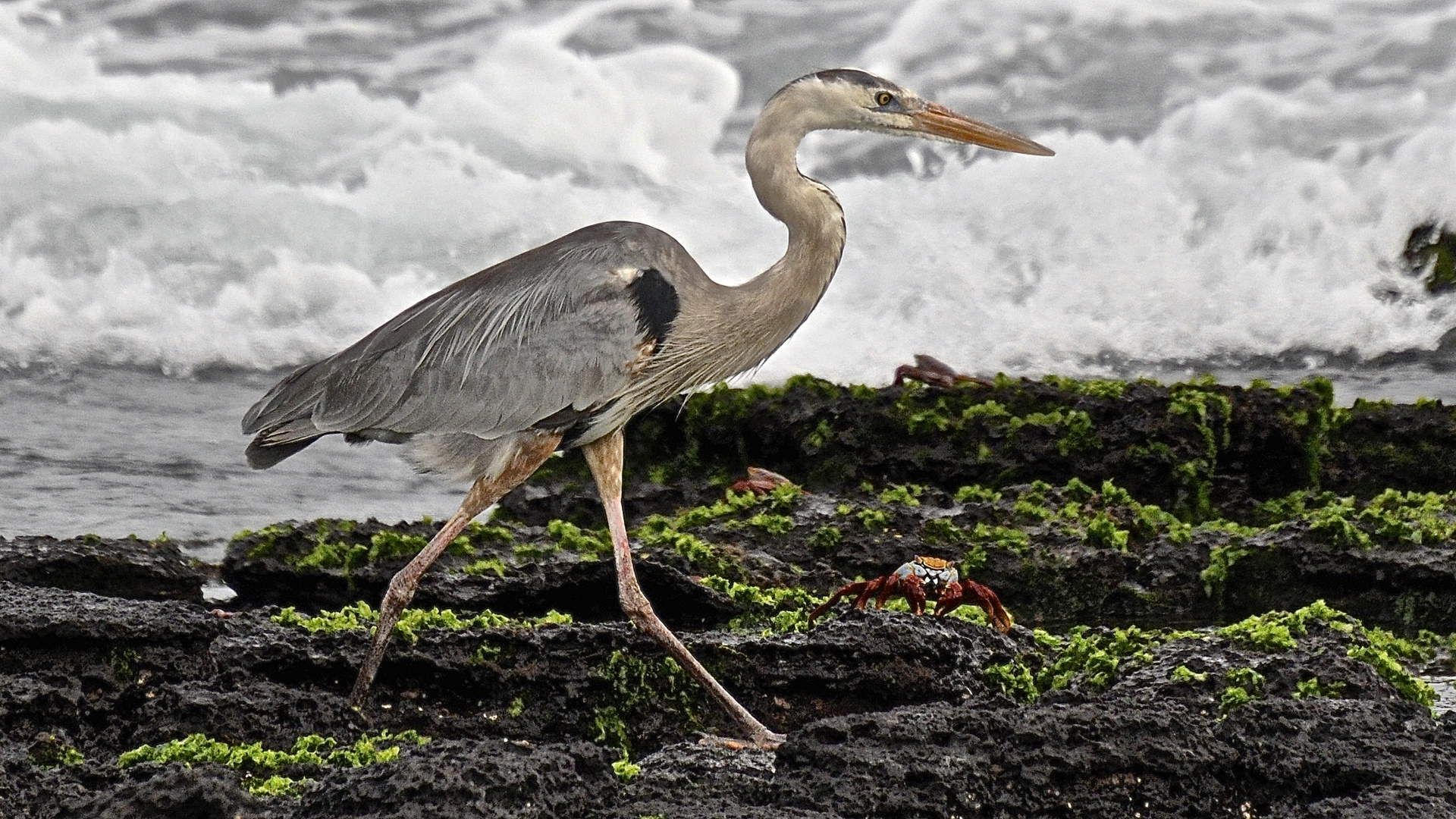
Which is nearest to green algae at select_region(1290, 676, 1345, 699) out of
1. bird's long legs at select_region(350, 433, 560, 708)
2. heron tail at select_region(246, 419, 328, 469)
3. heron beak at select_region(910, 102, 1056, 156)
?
heron beak at select_region(910, 102, 1056, 156)

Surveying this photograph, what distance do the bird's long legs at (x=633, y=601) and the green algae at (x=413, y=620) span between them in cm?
27

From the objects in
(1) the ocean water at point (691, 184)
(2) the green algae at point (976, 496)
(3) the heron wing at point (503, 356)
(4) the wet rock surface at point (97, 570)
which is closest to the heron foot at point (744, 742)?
(3) the heron wing at point (503, 356)

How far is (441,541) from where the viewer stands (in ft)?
18.1

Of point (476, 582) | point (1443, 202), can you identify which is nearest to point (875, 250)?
point (1443, 202)

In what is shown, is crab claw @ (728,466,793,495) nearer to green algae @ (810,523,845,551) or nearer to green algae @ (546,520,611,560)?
green algae @ (810,523,845,551)

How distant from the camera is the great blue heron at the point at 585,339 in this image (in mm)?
5719

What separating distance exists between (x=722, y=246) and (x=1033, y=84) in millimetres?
5000

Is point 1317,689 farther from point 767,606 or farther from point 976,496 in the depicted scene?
point 976,496

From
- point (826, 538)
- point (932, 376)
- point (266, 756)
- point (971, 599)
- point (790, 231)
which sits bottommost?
point (266, 756)

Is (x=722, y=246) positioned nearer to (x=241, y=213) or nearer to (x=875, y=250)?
(x=875, y=250)

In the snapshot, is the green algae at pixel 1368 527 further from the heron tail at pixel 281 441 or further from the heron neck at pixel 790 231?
the heron tail at pixel 281 441

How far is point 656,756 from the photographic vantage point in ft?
14.2

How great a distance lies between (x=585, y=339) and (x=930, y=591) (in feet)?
5.16

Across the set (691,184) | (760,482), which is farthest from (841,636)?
(691,184)
